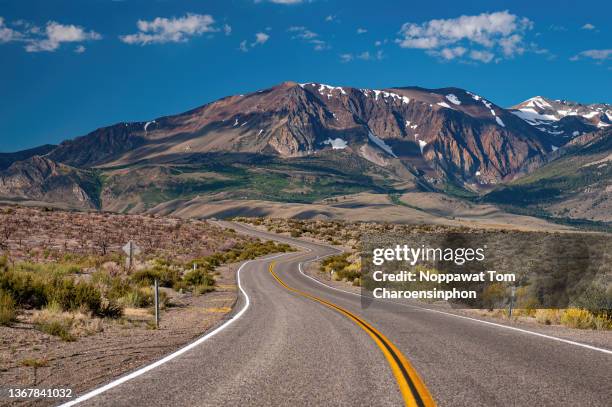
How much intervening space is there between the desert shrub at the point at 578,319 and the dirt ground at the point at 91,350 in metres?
11.0

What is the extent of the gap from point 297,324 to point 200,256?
130ft

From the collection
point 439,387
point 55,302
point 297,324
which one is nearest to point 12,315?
point 55,302

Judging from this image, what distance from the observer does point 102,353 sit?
10797mm

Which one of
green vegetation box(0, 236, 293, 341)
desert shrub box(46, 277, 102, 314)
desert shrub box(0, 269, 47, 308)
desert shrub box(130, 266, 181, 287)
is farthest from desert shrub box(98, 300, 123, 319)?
desert shrub box(130, 266, 181, 287)

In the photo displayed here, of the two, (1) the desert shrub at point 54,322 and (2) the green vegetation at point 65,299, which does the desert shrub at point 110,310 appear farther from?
(1) the desert shrub at point 54,322

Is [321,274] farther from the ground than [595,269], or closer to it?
closer to it

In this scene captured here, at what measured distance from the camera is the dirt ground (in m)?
8.58

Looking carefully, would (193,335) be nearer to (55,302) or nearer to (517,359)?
(55,302)

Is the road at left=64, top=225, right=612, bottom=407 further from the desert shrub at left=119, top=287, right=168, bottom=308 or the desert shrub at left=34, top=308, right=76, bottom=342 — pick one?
the desert shrub at left=119, top=287, right=168, bottom=308

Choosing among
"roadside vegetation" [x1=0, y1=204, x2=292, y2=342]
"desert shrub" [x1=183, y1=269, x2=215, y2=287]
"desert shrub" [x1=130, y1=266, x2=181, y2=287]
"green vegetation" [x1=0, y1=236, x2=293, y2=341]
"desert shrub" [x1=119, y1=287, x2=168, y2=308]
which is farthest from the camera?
"desert shrub" [x1=183, y1=269, x2=215, y2=287]

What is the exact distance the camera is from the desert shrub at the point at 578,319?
16109 millimetres

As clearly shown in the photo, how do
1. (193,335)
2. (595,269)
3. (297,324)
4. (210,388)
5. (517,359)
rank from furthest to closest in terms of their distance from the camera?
(595,269) < (297,324) < (193,335) < (517,359) < (210,388)

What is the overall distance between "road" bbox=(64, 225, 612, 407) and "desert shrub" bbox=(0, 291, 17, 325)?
5438 mm

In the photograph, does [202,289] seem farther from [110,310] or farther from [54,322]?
[54,322]
